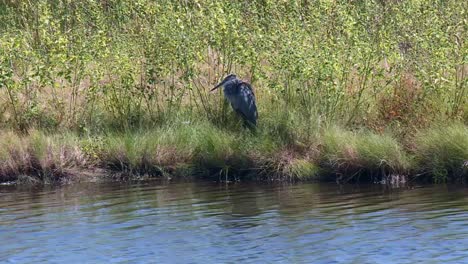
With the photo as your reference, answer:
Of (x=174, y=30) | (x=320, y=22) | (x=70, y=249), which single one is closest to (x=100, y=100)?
(x=174, y=30)

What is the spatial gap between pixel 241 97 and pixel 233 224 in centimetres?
426

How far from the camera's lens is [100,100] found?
708 inches

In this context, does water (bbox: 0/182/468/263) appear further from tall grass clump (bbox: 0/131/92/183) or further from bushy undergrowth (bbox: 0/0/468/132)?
bushy undergrowth (bbox: 0/0/468/132)

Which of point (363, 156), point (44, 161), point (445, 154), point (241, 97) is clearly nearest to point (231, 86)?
point (241, 97)

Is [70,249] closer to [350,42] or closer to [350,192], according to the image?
[350,192]

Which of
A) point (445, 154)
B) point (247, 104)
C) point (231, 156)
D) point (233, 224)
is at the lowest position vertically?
point (233, 224)

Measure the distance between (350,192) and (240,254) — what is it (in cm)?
365

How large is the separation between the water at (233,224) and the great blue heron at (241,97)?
1.54m

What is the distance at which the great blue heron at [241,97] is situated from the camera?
16391 mm

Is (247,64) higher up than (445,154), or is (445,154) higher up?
(247,64)

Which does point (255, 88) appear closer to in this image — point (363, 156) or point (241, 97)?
point (241, 97)

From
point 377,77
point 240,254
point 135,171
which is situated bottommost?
point 240,254

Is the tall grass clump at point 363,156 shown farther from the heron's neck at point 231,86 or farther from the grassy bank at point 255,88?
the heron's neck at point 231,86

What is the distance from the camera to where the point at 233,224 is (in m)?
12.4
